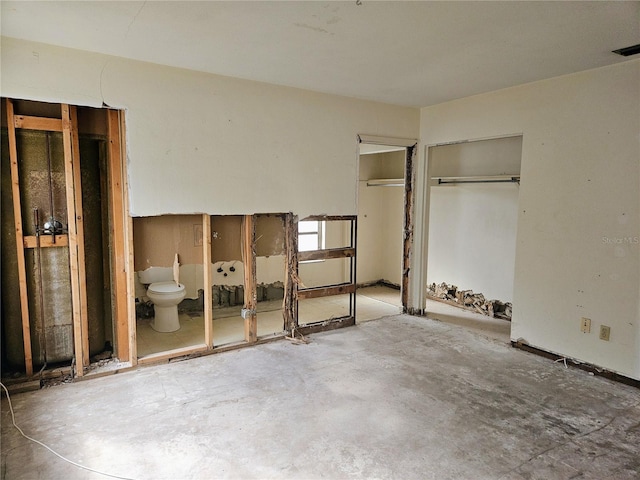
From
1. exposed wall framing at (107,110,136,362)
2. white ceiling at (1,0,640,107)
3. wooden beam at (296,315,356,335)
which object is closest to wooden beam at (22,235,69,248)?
exposed wall framing at (107,110,136,362)

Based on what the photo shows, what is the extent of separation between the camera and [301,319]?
15.6ft

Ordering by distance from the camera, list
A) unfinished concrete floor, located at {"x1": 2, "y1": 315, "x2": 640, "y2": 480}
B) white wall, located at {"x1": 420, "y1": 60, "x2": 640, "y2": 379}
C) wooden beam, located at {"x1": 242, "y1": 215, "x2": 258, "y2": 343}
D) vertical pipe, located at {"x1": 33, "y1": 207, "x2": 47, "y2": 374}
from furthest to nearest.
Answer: wooden beam, located at {"x1": 242, "y1": 215, "x2": 258, "y2": 343}, white wall, located at {"x1": 420, "y1": 60, "x2": 640, "y2": 379}, vertical pipe, located at {"x1": 33, "y1": 207, "x2": 47, "y2": 374}, unfinished concrete floor, located at {"x1": 2, "y1": 315, "x2": 640, "y2": 480}

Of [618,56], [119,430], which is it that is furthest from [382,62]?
[119,430]

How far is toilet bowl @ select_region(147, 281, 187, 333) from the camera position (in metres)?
4.11

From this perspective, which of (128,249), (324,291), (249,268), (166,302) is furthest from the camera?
(324,291)

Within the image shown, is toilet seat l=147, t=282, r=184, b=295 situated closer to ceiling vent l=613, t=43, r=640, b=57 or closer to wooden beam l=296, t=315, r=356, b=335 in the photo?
wooden beam l=296, t=315, r=356, b=335

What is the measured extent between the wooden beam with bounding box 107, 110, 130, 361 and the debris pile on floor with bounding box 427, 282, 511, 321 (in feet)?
13.9

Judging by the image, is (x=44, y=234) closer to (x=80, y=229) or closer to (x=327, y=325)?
(x=80, y=229)

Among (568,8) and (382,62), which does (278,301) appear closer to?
(382,62)

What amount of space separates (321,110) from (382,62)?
1122mm

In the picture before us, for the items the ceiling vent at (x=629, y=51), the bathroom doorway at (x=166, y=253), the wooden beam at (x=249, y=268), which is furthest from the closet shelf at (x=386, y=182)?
the bathroom doorway at (x=166, y=253)

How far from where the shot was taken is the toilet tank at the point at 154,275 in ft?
15.3

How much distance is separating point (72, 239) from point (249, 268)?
59.9 inches

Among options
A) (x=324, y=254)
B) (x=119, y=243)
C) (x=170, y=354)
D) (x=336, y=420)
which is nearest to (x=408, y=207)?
(x=324, y=254)
